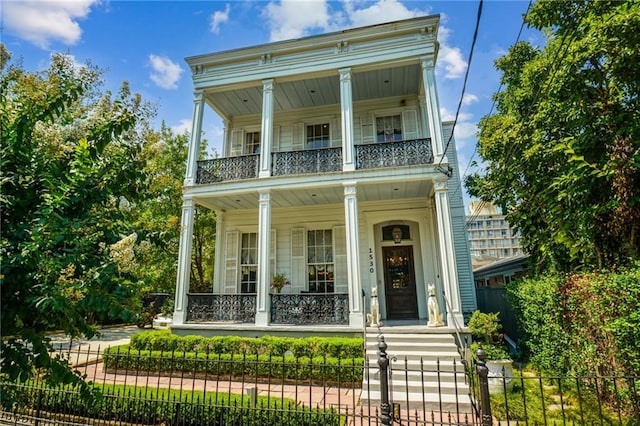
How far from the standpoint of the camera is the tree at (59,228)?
2410 millimetres

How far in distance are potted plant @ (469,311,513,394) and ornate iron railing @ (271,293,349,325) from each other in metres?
2.83

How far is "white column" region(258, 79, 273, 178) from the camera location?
8.80 metres

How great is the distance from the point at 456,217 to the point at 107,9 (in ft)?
32.2

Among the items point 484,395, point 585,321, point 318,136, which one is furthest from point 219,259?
point 585,321

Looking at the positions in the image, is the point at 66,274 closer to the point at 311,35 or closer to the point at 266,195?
the point at 266,195

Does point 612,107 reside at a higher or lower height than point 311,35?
lower

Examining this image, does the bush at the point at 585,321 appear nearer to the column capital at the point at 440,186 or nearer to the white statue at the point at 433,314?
the white statue at the point at 433,314

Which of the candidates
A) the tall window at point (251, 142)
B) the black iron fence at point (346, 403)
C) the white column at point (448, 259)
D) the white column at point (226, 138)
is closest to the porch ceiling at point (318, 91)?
the white column at point (226, 138)

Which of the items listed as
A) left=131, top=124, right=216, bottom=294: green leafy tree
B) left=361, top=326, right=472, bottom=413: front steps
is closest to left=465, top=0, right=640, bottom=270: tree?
left=361, top=326, right=472, bottom=413: front steps

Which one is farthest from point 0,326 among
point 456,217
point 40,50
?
point 456,217

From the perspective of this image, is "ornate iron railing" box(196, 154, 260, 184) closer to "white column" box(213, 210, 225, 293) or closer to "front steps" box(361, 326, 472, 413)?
"white column" box(213, 210, 225, 293)

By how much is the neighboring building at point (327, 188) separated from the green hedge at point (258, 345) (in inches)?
19.0

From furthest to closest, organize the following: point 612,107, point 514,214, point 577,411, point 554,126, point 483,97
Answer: point 514,214 → point 483,97 → point 554,126 → point 612,107 → point 577,411

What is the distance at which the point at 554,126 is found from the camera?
625 centimetres
